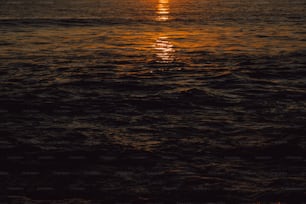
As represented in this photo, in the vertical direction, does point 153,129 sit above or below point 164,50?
above

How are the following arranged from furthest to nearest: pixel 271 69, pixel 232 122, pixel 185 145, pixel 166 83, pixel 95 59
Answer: pixel 95 59
pixel 271 69
pixel 166 83
pixel 232 122
pixel 185 145

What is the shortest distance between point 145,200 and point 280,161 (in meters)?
3.38

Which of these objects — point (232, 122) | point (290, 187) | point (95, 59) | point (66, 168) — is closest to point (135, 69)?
point (95, 59)

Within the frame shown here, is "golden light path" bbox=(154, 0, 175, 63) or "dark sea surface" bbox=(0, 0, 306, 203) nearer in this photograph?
"dark sea surface" bbox=(0, 0, 306, 203)

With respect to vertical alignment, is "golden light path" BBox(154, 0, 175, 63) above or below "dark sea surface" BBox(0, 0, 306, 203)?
below

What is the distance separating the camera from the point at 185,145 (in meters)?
11.6

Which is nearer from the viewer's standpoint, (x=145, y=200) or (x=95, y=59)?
(x=145, y=200)

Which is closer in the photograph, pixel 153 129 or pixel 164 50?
pixel 153 129

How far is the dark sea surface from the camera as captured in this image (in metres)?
9.15

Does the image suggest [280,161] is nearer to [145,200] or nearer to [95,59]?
[145,200]

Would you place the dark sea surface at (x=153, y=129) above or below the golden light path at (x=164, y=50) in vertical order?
above

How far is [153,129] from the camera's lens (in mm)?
12930

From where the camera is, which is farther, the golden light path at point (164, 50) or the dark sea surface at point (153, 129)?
the golden light path at point (164, 50)

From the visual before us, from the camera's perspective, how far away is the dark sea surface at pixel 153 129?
9.15 meters
